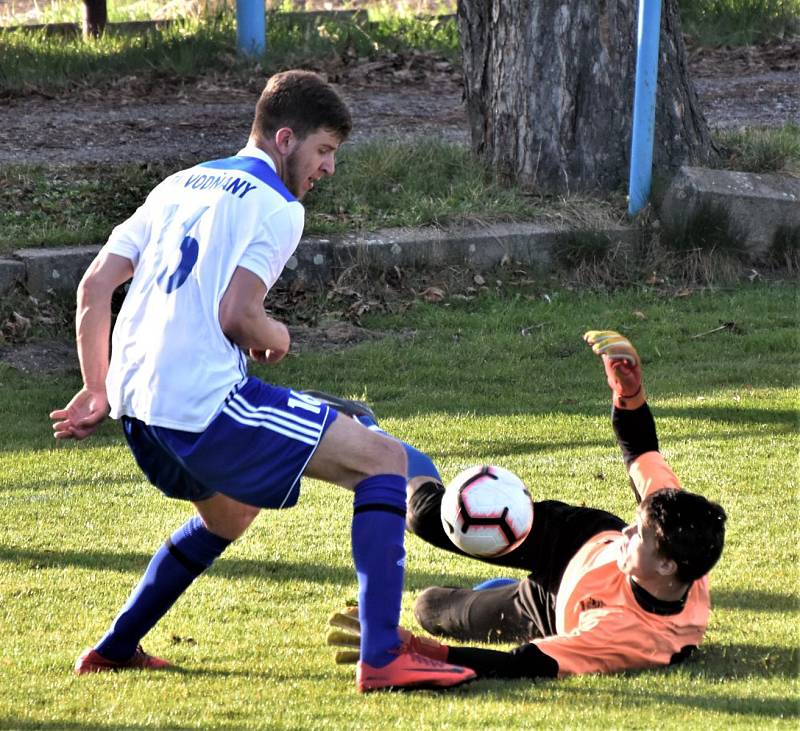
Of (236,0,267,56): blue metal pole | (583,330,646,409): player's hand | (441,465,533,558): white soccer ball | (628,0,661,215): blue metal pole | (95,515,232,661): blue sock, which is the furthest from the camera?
(236,0,267,56): blue metal pole

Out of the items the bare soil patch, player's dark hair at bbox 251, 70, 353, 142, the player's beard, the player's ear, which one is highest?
player's dark hair at bbox 251, 70, 353, 142

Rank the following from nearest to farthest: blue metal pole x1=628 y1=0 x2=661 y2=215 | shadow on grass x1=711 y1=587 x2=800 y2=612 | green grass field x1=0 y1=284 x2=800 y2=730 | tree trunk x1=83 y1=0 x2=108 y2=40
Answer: green grass field x1=0 y1=284 x2=800 y2=730 → shadow on grass x1=711 y1=587 x2=800 y2=612 → blue metal pole x1=628 y1=0 x2=661 y2=215 → tree trunk x1=83 y1=0 x2=108 y2=40

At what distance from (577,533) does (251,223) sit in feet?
5.41

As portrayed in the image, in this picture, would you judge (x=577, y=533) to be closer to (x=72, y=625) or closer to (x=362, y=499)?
(x=362, y=499)

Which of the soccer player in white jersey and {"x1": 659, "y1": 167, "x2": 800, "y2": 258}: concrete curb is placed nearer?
the soccer player in white jersey

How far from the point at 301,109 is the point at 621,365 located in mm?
1453

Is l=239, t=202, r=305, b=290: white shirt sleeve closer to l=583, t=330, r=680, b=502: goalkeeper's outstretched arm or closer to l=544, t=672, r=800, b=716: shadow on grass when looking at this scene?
l=583, t=330, r=680, b=502: goalkeeper's outstretched arm

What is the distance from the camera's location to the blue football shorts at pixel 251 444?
392 centimetres

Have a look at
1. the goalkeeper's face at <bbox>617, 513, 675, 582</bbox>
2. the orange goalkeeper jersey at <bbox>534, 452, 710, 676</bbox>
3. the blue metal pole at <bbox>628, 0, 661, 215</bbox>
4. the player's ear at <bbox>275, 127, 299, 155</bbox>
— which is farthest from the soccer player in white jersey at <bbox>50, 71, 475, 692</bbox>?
the blue metal pole at <bbox>628, 0, 661, 215</bbox>

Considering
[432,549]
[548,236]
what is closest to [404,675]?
[432,549]

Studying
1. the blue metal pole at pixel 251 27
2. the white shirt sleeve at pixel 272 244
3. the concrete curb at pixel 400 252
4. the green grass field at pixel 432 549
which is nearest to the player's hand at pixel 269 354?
the white shirt sleeve at pixel 272 244

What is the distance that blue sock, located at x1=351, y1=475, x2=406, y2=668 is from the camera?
4023 millimetres

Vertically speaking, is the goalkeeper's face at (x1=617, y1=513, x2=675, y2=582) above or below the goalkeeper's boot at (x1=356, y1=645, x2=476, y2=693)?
above

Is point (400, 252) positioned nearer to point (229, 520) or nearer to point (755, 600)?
point (755, 600)
